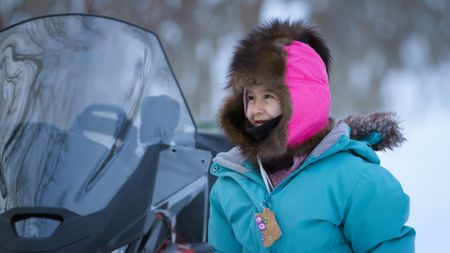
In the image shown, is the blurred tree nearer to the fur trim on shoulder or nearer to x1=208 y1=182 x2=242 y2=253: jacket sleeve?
the fur trim on shoulder

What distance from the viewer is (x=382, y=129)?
2.18m

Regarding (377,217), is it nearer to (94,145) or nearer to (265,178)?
(265,178)

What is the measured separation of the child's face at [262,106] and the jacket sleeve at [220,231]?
0.94 ft

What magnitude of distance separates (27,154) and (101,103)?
1.21ft

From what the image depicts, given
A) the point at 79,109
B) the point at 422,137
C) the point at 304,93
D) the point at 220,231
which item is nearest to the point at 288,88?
the point at 304,93

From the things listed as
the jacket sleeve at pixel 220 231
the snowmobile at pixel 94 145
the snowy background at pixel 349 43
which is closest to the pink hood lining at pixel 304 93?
the jacket sleeve at pixel 220 231

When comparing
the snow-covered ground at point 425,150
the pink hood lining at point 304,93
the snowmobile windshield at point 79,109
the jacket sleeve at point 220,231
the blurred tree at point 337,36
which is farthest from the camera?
the blurred tree at point 337,36

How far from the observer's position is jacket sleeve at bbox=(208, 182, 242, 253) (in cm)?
213

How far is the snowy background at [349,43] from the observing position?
10.3 metres

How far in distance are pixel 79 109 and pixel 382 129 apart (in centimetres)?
119

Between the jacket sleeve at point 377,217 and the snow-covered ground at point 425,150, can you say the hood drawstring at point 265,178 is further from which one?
the snow-covered ground at point 425,150

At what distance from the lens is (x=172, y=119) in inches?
110

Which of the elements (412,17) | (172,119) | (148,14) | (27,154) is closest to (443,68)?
(412,17)

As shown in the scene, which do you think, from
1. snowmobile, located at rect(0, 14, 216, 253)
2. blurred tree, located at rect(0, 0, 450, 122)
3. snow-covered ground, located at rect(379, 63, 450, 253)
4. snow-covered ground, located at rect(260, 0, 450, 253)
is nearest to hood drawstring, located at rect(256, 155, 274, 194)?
snowmobile, located at rect(0, 14, 216, 253)
